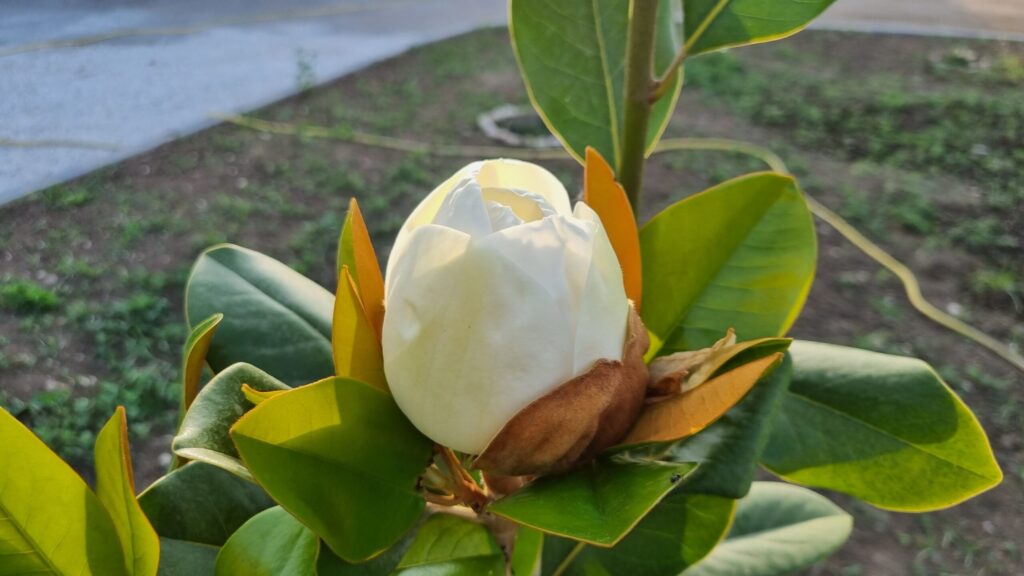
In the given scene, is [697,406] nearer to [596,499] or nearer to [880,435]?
[596,499]

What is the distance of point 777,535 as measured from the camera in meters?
0.87

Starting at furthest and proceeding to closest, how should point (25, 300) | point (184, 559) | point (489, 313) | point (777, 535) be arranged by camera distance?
point (25, 300), point (777, 535), point (184, 559), point (489, 313)

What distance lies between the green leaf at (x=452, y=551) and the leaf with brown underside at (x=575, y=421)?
0.19 ft

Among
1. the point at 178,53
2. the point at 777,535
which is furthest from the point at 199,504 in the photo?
the point at 178,53

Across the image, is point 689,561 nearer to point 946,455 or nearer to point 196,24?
point 946,455

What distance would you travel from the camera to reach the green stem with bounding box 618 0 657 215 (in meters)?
0.46

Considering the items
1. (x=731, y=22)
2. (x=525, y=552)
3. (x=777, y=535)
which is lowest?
(x=777, y=535)

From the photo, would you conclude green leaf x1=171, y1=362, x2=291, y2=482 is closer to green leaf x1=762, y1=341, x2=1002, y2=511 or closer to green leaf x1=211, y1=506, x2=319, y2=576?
green leaf x1=211, y1=506, x2=319, y2=576

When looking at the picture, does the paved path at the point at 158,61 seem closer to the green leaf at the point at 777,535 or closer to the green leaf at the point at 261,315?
the green leaf at the point at 261,315

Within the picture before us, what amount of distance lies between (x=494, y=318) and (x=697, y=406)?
9 centimetres

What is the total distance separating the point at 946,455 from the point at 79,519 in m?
0.41

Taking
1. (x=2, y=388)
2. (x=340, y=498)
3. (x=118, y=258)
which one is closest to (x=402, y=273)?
(x=340, y=498)

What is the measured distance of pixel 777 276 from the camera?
1.48 feet

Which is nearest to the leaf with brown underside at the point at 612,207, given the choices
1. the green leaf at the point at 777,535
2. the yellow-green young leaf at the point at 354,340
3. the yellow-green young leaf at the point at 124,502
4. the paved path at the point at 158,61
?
the yellow-green young leaf at the point at 354,340
